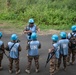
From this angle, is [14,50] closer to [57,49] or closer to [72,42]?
[57,49]

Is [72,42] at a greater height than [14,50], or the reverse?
[72,42]

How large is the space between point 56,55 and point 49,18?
7.77 metres

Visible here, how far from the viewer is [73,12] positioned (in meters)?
18.4

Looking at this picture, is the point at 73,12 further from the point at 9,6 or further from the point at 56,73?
the point at 56,73

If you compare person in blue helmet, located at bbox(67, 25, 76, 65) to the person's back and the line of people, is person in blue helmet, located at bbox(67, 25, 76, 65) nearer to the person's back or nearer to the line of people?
the line of people

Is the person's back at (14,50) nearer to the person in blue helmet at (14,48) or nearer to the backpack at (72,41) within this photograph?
the person in blue helmet at (14,48)

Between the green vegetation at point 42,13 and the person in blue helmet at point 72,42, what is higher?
the green vegetation at point 42,13

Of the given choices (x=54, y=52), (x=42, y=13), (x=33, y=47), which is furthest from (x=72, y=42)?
(x=42, y=13)

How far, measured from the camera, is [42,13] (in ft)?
59.2

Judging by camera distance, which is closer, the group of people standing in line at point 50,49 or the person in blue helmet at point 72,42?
the group of people standing in line at point 50,49

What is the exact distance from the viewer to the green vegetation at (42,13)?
A: 678 inches

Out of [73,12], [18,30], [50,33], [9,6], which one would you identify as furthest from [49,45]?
[9,6]

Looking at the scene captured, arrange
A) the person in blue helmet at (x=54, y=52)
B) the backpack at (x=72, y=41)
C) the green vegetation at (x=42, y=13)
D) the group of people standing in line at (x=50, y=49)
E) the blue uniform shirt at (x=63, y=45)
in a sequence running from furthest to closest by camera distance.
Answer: the green vegetation at (x=42, y=13) → the backpack at (x=72, y=41) → the blue uniform shirt at (x=63, y=45) → the group of people standing in line at (x=50, y=49) → the person in blue helmet at (x=54, y=52)

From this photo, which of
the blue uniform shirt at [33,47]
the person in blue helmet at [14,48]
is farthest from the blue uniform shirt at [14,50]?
the blue uniform shirt at [33,47]
